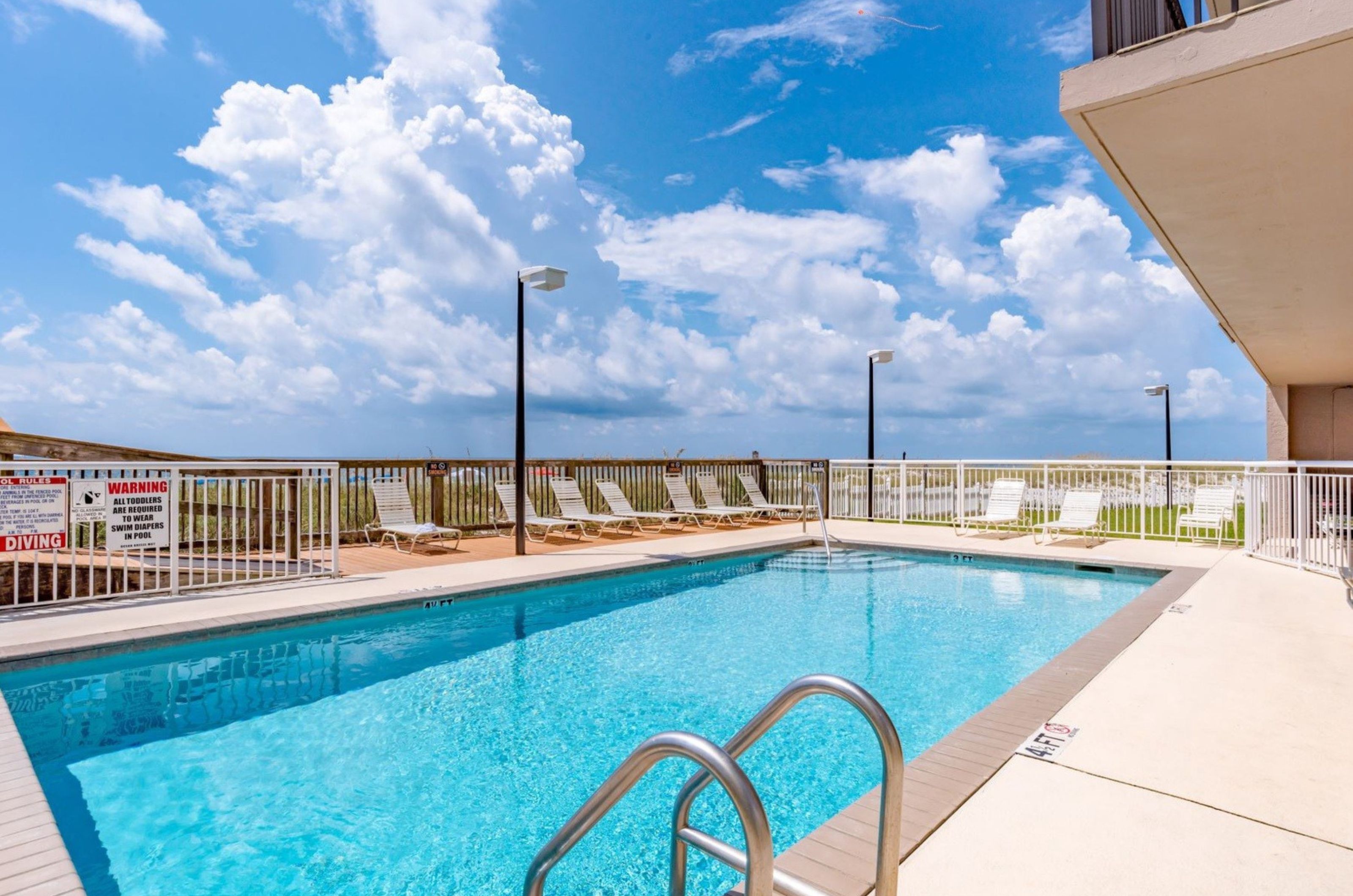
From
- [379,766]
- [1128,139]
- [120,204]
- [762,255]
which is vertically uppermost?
[762,255]

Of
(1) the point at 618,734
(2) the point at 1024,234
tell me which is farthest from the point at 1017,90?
(1) the point at 618,734

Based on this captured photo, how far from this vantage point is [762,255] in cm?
1644

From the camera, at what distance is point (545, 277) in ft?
28.0

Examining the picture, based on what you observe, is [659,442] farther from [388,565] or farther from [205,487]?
[205,487]

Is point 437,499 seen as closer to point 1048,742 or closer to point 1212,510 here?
point 1048,742

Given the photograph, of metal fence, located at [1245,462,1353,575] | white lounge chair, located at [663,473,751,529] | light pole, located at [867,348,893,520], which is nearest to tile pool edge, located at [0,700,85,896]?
metal fence, located at [1245,462,1353,575]

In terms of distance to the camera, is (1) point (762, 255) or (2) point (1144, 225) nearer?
(2) point (1144, 225)

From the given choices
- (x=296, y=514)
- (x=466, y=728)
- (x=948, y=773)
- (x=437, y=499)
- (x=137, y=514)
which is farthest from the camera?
(x=437, y=499)

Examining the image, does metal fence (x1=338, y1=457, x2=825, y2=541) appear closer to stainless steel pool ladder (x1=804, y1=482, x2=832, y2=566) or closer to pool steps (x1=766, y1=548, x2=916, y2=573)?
stainless steel pool ladder (x1=804, y1=482, x2=832, y2=566)

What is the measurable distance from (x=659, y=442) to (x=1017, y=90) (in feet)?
29.8

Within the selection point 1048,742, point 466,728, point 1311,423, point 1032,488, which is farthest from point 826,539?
point 1311,423

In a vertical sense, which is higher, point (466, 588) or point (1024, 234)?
point (1024, 234)

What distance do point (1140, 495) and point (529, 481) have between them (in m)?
9.19

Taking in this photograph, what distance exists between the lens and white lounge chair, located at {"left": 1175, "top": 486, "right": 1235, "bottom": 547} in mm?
10109
